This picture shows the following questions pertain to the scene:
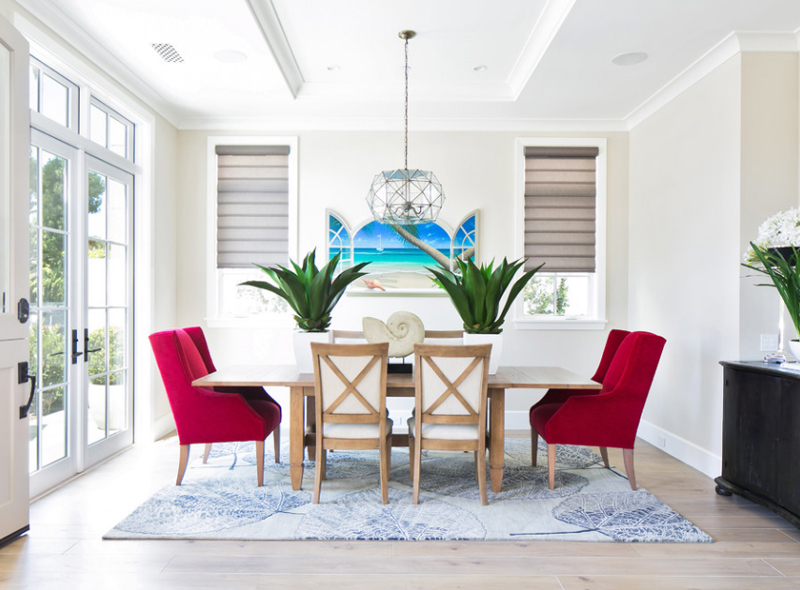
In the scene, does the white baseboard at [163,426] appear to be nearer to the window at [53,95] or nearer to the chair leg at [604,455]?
the window at [53,95]

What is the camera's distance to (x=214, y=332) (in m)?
5.07

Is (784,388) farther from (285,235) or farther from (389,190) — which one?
(285,235)

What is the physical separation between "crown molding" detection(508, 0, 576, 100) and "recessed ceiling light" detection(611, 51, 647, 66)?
534mm

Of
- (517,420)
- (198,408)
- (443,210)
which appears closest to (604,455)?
(517,420)

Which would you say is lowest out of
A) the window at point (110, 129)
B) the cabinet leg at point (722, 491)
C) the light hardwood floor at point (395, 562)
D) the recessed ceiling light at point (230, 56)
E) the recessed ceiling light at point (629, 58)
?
the light hardwood floor at point (395, 562)

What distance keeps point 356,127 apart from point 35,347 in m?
3.15

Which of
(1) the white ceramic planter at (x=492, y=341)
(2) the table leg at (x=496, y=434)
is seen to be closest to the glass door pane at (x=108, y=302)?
(1) the white ceramic planter at (x=492, y=341)

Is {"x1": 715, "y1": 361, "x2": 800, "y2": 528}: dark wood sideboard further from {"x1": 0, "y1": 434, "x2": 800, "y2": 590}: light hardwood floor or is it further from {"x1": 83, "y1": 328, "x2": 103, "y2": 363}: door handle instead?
{"x1": 83, "y1": 328, "x2": 103, "y2": 363}: door handle

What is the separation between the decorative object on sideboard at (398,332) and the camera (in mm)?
3531

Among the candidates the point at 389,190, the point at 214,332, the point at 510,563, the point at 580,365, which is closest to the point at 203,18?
the point at 389,190

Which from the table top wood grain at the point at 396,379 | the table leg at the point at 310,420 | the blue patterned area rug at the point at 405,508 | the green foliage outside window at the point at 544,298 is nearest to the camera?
the blue patterned area rug at the point at 405,508

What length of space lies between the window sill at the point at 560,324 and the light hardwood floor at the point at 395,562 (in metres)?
2.32

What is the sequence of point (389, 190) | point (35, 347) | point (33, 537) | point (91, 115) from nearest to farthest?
1. point (33, 537)
2. point (35, 347)
3. point (389, 190)
4. point (91, 115)

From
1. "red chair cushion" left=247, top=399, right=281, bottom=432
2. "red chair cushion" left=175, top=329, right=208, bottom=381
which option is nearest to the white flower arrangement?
"red chair cushion" left=247, top=399, right=281, bottom=432
